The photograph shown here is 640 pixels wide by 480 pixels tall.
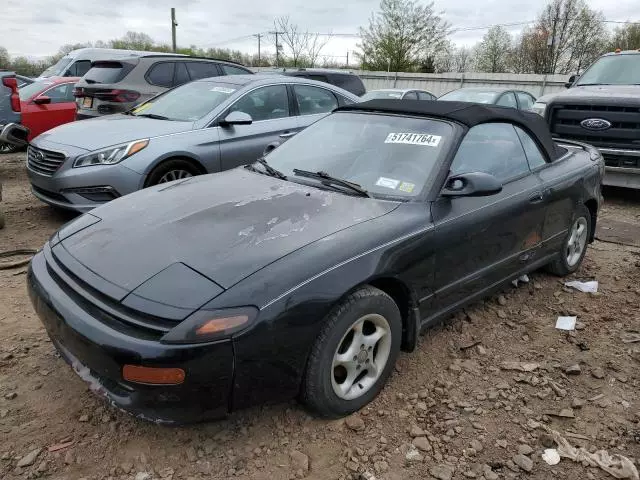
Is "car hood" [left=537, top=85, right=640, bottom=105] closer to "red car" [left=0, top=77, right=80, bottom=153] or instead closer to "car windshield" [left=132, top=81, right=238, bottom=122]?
"car windshield" [left=132, top=81, right=238, bottom=122]

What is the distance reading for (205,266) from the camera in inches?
91.1

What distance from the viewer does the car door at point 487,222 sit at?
3.04 m

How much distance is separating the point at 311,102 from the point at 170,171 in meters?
2.20

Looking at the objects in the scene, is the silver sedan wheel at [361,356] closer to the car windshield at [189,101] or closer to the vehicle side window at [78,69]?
the car windshield at [189,101]

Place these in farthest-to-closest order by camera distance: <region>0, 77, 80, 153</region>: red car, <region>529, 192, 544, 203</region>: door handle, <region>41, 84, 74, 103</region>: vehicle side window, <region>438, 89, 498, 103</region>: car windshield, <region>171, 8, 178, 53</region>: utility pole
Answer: <region>171, 8, 178, 53</region>: utility pole → <region>438, 89, 498, 103</region>: car windshield → <region>41, 84, 74, 103</region>: vehicle side window → <region>0, 77, 80, 153</region>: red car → <region>529, 192, 544, 203</region>: door handle

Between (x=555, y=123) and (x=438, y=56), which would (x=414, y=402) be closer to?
(x=555, y=123)

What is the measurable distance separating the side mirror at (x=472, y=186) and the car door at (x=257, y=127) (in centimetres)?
285

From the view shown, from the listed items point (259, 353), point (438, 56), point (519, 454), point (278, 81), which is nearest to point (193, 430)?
point (259, 353)

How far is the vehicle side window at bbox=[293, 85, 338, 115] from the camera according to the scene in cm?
654

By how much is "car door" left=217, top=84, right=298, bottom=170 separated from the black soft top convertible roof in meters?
1.96

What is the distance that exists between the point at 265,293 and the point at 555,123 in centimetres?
687

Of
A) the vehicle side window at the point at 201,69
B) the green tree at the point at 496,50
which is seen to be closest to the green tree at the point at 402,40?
the green tree at the point at 496,50

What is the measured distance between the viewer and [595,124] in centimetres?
717

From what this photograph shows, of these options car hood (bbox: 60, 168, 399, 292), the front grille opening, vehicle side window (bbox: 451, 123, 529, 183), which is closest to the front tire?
car hood (bbox: 60, 168, 399, 292)
